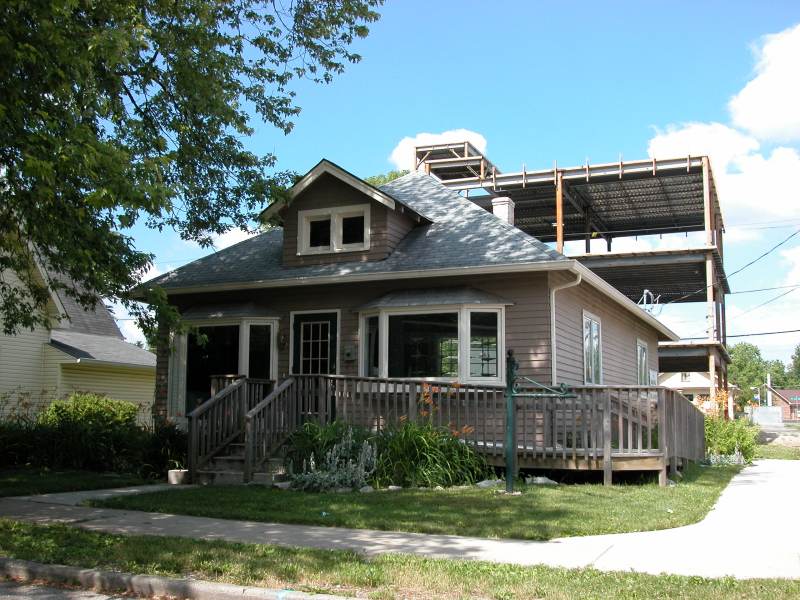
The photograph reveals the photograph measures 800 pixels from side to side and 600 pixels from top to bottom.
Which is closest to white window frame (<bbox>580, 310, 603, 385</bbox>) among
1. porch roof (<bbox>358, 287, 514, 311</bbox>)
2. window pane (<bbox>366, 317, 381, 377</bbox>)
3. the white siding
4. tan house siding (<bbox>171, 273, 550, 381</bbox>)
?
tan house siding (<bbox>171, 273, 550, 381</bbox>)

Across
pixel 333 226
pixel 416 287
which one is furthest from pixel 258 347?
pixel 416 287

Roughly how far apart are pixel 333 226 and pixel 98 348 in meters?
13.3

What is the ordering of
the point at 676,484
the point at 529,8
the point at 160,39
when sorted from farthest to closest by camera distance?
the point at 529,8, the point at 676,484, the point at 160,39

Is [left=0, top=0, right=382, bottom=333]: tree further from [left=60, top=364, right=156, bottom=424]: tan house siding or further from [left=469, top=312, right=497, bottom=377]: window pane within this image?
[left=60, top=364, right=156, bottom=424]: tan house siding

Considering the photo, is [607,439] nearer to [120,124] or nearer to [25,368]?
[120,124]

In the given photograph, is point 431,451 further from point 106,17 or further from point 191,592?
point 106,17

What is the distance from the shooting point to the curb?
5652 mm

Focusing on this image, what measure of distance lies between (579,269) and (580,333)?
2.47 meters

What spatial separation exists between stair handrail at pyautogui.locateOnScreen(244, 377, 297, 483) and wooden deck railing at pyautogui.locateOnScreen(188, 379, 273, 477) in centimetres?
60

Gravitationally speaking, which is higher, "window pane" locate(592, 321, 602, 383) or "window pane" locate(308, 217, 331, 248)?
"window pane" locate(308, 217, 331, 248)

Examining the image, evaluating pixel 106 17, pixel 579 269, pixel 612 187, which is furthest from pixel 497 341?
pixel 612 187

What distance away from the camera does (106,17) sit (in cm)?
1002

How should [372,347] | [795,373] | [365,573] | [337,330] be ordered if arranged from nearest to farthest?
[365,573], [372,347], [337,330], [795,373]

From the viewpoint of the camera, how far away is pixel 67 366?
24.1m
